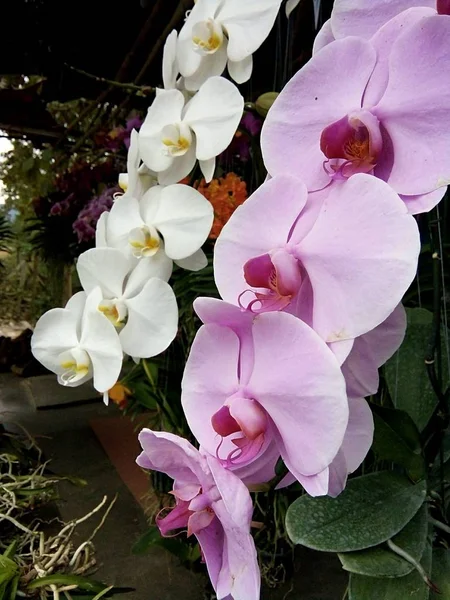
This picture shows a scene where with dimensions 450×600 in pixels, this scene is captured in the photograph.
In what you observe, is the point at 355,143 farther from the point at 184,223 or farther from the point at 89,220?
the point at 89,220

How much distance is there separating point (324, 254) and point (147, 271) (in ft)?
0.51

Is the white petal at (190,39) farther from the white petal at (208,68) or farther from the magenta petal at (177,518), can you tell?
the magenta petal at (177,518)

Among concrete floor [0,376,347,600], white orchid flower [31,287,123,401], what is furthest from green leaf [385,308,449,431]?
concrete floor [0,376,347,600]

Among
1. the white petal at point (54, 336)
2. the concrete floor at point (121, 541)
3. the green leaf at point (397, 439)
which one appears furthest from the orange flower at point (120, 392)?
the green leaf at point (397, 439)

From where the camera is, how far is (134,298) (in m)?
0.27

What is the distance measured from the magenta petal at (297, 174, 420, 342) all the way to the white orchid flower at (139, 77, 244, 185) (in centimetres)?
13

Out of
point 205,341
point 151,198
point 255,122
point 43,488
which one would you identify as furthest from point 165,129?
point 43,488

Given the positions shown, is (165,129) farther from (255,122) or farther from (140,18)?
(140,18)

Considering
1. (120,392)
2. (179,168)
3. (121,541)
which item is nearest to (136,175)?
(179,168)

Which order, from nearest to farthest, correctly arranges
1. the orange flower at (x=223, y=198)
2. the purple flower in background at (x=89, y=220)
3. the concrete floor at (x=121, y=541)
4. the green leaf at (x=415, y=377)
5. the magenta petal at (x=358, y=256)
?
the magenta petal at (x=358, y=256) → the green leaf at (x=415, y=377) → the orange flower at (x=223, y=198) → the concrete floor at (x=121, y=541) → the purple flower in background at (x=89, y=220)

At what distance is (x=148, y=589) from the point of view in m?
0.75

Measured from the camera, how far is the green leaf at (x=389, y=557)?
176 mm

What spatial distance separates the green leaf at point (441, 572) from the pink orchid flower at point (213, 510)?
0.25 feet

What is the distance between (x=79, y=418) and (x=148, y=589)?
0.71m
